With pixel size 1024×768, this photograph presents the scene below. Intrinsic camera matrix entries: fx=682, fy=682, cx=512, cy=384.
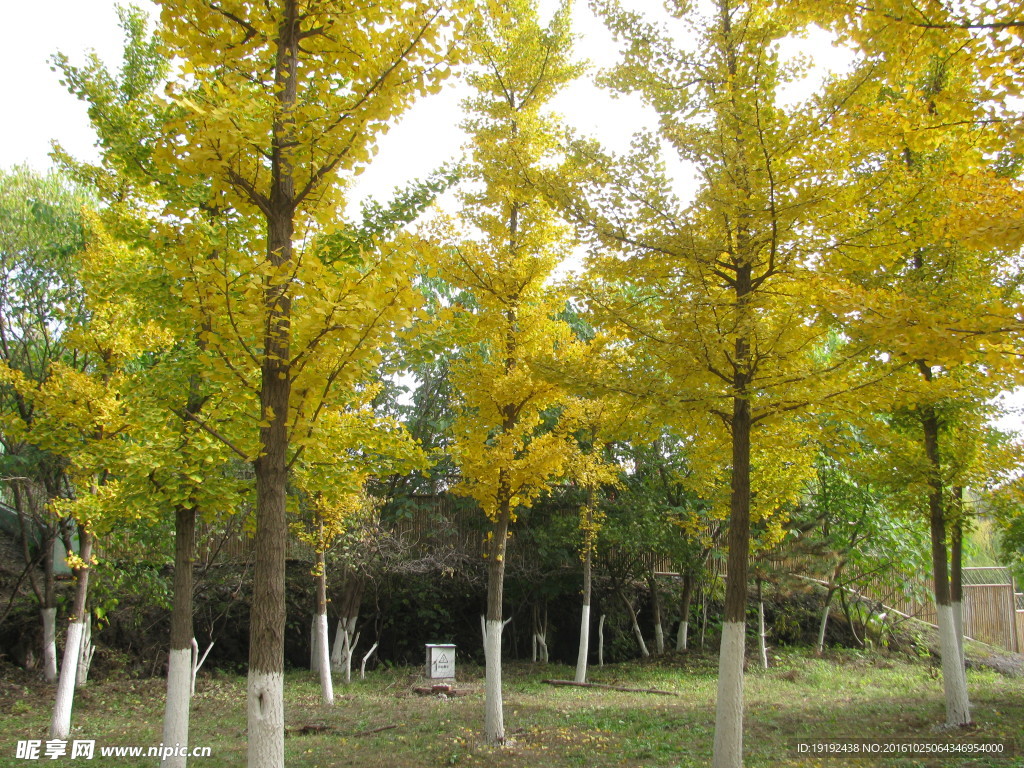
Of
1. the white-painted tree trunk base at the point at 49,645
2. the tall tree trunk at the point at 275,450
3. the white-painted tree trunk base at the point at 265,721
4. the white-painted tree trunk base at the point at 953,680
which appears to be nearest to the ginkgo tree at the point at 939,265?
the white-painted tree trunk base at the point at 953,680

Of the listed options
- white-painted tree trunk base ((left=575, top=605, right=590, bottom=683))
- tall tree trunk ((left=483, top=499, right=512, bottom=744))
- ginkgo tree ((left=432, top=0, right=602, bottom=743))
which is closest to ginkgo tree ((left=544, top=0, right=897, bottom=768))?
ginkgo tree ((left=432, top=0, right=602, bottom=743))

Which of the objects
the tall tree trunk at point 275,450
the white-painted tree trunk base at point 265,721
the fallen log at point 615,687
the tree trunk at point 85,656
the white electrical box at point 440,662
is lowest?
the fallen log at point 615,687

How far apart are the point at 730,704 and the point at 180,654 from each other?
189 inches

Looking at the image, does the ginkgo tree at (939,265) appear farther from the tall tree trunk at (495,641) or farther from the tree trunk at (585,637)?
the tree trunk at (585,637)

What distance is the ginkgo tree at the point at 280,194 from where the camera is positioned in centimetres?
345

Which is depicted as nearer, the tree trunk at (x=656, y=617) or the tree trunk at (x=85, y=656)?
the tree trunk at (x=85, y=656)

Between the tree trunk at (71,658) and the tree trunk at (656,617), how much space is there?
10740mm

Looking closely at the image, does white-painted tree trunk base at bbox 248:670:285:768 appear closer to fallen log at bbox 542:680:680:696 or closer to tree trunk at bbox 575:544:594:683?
fallen log at bbox 542:680:680:696

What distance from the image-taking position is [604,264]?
5.88 meters

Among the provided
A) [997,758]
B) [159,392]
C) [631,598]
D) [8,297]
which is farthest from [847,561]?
[8,297]

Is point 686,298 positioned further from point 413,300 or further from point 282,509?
point 282,509

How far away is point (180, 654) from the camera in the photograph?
6215mm

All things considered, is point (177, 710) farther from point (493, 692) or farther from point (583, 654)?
point (583, 654)

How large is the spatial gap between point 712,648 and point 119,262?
1350 cm
